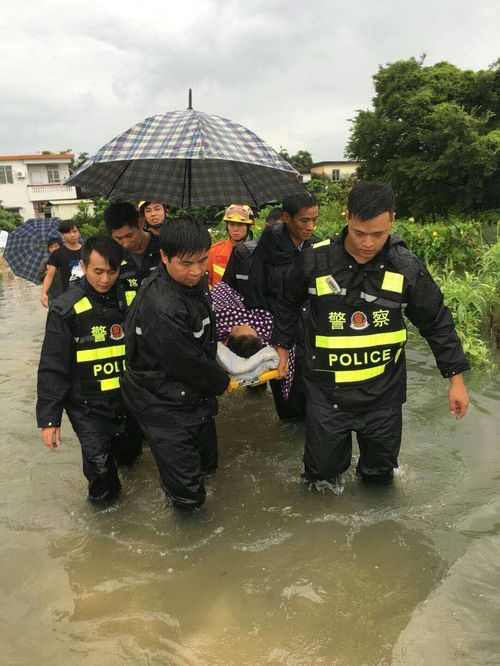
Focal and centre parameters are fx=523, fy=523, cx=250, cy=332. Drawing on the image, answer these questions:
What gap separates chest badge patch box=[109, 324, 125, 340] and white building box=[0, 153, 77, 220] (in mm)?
37811

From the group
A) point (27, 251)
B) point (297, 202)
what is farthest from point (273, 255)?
point (27, 251)

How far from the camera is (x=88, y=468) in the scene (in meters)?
3.04

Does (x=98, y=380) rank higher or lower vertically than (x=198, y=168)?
lower

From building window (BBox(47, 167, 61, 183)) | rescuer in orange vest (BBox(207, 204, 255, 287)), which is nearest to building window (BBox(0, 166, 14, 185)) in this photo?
building window (BBox(47, 167, 61, 183))

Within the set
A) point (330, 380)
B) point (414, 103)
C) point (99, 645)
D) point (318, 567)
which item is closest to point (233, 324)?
point (330, 380)

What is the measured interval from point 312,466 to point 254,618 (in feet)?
3.10

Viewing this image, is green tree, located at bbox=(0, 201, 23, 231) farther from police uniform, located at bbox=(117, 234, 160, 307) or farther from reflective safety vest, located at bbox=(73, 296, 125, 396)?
reflective safety vest, located at bbox=(73, 296, 125, 396)

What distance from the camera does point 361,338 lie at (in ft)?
8.79

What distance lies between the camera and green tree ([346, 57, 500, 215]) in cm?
2209

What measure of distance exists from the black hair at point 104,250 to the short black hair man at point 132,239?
0.98 ft

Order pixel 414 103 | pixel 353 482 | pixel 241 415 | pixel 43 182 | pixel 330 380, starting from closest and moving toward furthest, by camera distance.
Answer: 1. pixel 330 380
2. pixel 353 482
3. pixel 241 415
4. pixel 414 103
5. pixel 43 182

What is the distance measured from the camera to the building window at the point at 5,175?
38.0m

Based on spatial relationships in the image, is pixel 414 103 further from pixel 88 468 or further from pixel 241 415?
pixel 88 468

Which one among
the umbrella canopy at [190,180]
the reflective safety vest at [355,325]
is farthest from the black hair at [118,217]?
the reflective safety vest at [355,325]
